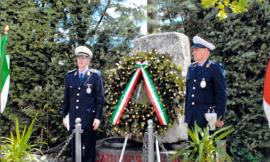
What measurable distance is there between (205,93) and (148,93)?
976 millimetres

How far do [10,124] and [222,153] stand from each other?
412cm

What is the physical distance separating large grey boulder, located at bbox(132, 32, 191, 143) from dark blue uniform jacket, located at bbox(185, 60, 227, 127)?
114 centimetres

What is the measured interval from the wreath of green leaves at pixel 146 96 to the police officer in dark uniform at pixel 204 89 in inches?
31.2

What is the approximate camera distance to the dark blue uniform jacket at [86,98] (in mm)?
5473

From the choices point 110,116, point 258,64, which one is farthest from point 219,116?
point 258,64

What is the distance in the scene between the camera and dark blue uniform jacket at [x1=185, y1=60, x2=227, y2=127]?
4.99 metres

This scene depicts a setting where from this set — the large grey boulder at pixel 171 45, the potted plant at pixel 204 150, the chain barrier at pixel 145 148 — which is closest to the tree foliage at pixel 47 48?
the large grey boulder at pixel 171 45

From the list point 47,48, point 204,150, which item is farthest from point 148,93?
point 47,48

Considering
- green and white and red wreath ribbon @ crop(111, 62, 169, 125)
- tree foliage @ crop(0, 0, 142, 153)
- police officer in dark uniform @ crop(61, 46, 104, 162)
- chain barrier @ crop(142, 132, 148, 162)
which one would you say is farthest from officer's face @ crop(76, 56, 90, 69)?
tree foliage @ crop(0, 0, 142, 153)

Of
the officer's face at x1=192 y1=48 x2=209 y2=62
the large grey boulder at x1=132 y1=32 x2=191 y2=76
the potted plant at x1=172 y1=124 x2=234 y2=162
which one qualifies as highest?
the large grey boulder at x1=132 y1=32 x2=191 y2=76

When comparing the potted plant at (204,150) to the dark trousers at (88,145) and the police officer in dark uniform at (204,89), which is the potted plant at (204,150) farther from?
the dark trousers at (88,145)

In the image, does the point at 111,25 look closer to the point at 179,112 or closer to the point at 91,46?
the point at 91,46

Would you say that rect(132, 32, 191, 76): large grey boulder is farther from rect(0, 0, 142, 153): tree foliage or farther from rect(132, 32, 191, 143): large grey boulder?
rect(0, 0, 142, 153): tree foliage

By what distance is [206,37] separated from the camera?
7.84 m
